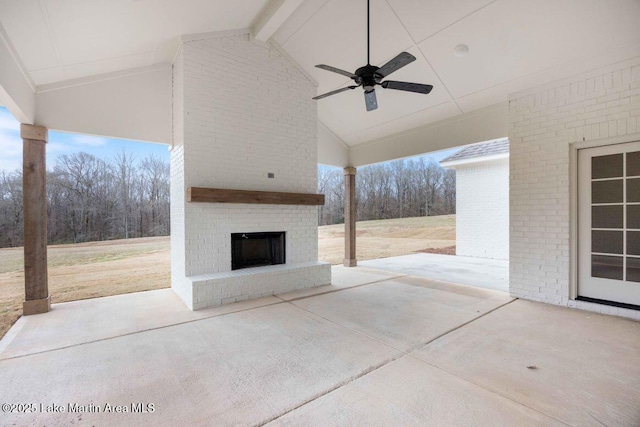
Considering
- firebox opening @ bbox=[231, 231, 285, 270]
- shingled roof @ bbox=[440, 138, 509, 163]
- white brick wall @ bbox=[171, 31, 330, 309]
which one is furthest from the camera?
shingled roof @ bbox=[440, 138, 509, 163]

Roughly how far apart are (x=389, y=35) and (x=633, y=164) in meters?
3.30

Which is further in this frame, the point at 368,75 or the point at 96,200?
the point at 96,200

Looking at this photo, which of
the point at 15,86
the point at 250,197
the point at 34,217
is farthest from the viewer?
the point at 250,197

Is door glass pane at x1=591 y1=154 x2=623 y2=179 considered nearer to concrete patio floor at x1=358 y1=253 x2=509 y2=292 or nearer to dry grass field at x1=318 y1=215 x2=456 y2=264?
concrete patio floor at x1=358 y1=253 x2=509 y2=292

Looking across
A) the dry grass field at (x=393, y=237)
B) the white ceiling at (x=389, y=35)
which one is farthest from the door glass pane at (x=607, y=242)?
the dry grass field at (x=393, y=237)

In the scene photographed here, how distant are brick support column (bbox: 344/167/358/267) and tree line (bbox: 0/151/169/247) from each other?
148 inches

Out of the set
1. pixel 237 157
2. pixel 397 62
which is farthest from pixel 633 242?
pixel 237 157

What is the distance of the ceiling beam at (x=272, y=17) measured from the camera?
3498 millimetres

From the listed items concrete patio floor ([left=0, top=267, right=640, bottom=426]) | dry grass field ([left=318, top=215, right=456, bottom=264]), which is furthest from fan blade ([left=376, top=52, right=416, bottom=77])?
dry grass field ([left=318, top=215, right=456, bottom=264])

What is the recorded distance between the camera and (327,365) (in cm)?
229

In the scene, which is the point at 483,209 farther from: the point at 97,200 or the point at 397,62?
the point at 97,200

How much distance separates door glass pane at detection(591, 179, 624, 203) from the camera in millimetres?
3488

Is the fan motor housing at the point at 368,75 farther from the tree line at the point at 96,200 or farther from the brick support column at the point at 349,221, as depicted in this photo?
the tree line at the point at 96,200

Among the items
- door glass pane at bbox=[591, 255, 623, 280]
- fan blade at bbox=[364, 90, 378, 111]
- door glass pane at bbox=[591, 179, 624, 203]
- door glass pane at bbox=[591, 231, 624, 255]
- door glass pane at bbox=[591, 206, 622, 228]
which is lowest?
door glass pane at bbox=[591, 255, 623, 280]
